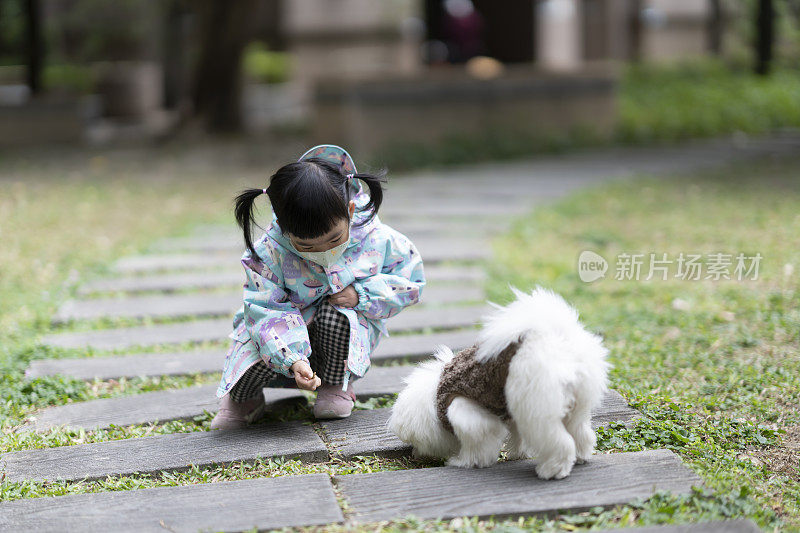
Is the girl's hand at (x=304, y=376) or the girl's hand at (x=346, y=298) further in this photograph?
the girl's hand at (x=346, y=298)

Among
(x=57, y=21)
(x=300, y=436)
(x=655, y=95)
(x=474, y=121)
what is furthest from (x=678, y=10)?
(x=300, y=436)

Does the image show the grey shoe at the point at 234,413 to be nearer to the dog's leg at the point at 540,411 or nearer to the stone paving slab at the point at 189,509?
the stone paving slab at the point at 189,509

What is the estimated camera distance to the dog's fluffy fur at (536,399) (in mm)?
2367

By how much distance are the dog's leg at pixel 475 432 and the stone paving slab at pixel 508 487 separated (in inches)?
1.4

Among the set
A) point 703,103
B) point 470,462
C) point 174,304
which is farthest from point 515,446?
point 703,103

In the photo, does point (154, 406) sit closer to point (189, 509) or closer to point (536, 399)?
point (189, 509)

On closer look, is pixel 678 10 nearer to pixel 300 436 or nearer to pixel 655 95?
pixel 655 95

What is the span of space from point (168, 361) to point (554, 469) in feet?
6.47

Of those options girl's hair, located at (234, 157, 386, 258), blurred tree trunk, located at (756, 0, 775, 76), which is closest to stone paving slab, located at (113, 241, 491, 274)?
girl's hair, located at (234, 157, 386, 258)

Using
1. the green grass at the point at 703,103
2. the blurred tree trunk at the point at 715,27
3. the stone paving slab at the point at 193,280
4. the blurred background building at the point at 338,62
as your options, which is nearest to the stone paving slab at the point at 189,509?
the stone paving slab at the point at 193,280

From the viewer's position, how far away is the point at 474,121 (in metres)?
10.2

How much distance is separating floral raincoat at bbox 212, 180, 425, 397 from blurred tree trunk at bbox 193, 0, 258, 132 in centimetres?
951

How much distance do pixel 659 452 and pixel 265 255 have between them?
1.38 meters

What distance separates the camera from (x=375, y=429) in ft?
9.77
